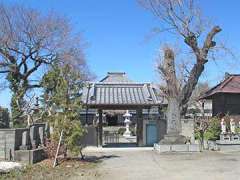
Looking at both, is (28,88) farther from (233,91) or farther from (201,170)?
(201,170)

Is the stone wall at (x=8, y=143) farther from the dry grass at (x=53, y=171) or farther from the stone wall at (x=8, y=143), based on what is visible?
the dry grass at (x=53, y=171)

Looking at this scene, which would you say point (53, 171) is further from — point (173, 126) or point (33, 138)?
point (173, 126)

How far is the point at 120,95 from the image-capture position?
92.3ft

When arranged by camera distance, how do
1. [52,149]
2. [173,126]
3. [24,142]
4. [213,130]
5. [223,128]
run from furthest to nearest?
[223,128] < [213,130] < [173,126] < [24,142] < [52,149]

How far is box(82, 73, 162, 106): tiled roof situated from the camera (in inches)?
1059

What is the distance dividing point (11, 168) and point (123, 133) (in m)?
33.0

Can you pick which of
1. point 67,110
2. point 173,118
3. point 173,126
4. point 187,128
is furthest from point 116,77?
point 67,110

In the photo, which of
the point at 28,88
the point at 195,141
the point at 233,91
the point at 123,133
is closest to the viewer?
the point at 195,141

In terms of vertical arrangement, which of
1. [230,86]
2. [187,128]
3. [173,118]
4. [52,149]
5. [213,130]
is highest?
[230,86]

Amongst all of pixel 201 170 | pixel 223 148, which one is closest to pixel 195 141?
pixel 223 148

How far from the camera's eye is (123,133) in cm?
4706

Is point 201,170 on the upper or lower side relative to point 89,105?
lower

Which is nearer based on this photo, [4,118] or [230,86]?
[4,118]

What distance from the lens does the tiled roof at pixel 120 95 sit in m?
26.9
